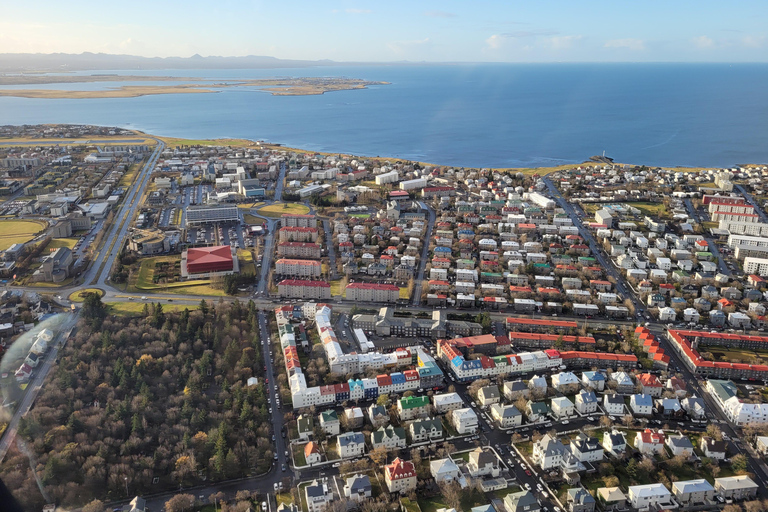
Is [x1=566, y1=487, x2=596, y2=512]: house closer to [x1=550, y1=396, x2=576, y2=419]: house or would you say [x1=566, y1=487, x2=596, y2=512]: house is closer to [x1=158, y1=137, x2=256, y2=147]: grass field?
[x1=550, y1=396, x2=576, y2=419]: house

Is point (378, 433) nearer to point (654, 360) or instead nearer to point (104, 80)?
point (654, 360)

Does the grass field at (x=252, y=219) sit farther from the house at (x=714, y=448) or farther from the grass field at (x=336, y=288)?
the house at (x=714, y=448)

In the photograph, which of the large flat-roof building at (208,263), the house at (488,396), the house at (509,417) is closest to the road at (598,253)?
the house at (488,396)

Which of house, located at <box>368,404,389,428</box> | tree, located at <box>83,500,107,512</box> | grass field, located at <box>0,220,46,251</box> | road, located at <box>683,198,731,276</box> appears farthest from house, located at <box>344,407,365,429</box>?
grass field, located at <box>0,220,46,251</box>

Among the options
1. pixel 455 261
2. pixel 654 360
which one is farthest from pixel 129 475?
pixel 455 261

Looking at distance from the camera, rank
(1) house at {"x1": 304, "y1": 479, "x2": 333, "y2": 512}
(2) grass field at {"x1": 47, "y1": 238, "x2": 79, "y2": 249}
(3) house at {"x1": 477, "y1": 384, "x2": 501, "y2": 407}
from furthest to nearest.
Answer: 1. (2) grass field at {"x1": 47, "y1": 238, "x2": 79, "y2": 249}
2. (3) house at {"x1": 477, "y1": 384, "x2": 501, "y2": 407}
3. (1) house at {"x1": 304, "y1": 479, "x2": 333, "y2": 512}

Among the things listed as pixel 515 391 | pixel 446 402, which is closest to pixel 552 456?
pixel 515 391
